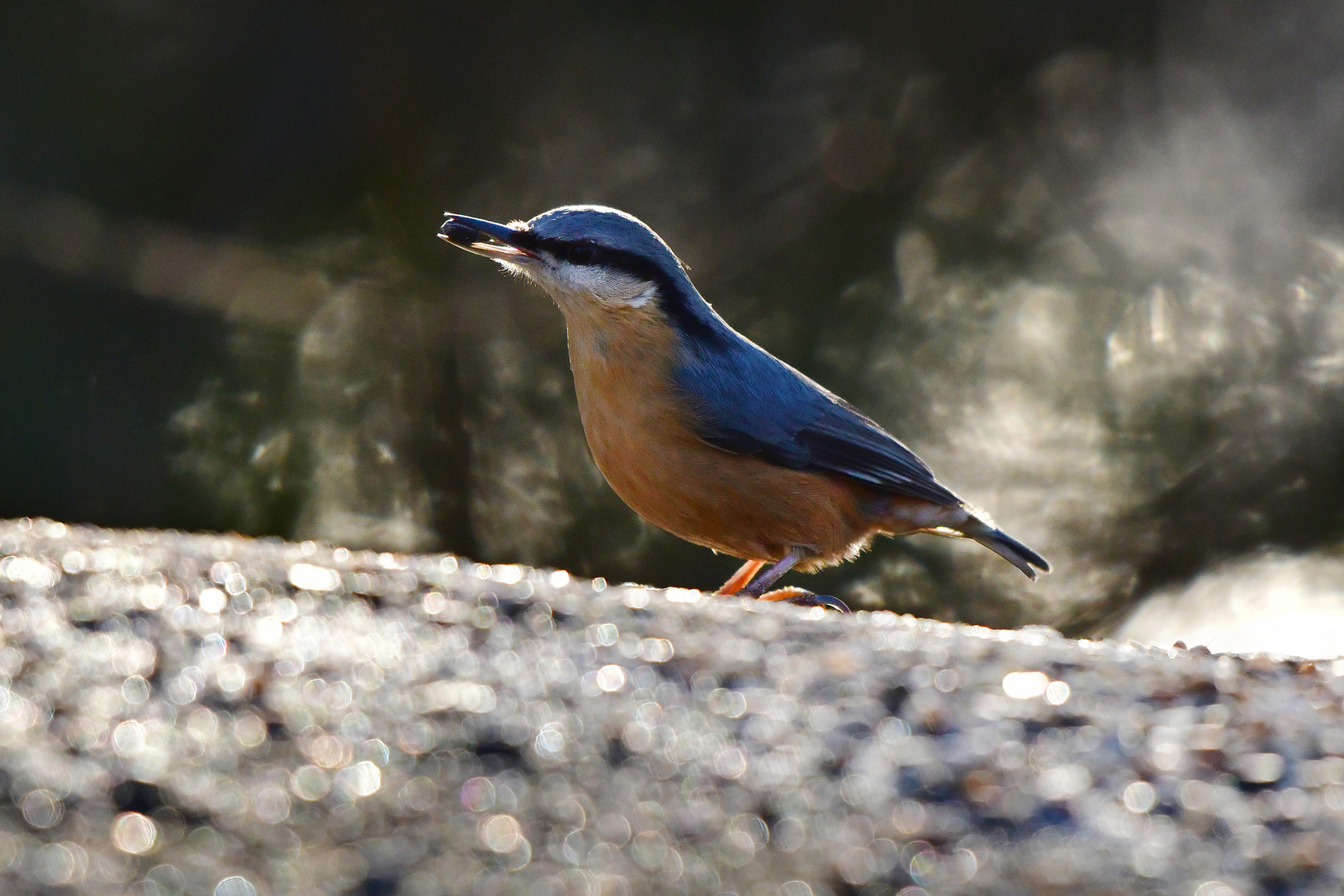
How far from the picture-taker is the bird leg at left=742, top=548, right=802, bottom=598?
414 cm

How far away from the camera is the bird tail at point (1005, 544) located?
479cm

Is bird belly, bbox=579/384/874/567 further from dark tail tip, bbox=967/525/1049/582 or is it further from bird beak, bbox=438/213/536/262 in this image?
dark tail tip, bbox=967/525/1049/582

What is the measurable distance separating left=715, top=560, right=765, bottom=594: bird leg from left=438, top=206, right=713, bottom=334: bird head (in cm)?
87

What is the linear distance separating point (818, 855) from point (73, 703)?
0.92 meters

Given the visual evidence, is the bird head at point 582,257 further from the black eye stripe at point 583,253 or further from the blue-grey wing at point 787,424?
the blue-grey wing at point 787,424

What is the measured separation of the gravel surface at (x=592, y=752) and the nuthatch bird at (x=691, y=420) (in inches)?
68.3

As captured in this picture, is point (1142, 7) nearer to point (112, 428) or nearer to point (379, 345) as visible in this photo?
point (379, 345)

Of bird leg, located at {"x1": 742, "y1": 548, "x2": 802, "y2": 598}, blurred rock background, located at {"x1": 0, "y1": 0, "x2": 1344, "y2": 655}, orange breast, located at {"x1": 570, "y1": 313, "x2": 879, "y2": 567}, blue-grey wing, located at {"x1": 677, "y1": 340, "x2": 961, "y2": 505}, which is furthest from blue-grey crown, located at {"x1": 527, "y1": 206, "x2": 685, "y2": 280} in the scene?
blurred rock background, located at {"x1": 0, "y1": 0, "x2": 1344, "y2": 655}

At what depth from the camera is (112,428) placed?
22.4 feet

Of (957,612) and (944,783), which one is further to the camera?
(957,612)

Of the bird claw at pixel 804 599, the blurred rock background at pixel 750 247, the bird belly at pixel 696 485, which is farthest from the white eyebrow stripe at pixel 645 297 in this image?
the blurred rock background at pixel 750 247

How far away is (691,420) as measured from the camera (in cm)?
416

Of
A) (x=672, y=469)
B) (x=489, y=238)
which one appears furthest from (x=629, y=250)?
(x=672, y=469)

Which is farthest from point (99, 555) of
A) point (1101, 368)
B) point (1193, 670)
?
point (1101, 368)
